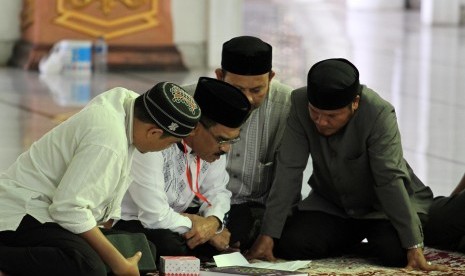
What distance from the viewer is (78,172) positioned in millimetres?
4117

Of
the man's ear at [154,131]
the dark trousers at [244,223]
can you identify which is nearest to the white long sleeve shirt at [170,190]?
the dark trousers at [244,223]

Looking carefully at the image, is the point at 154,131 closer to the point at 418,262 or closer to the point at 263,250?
the point at 263,250

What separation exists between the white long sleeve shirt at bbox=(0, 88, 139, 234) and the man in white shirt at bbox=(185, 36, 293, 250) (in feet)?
3.10

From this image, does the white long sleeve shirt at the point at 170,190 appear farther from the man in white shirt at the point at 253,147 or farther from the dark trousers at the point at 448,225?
the dark trousers at the point at 448,225

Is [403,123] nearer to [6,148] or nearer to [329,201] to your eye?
[6,148]

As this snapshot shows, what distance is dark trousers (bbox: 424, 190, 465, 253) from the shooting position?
539 cm

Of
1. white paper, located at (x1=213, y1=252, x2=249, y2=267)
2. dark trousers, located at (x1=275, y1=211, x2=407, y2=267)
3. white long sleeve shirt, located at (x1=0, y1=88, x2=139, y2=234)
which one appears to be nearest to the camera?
white long sleeve shirt, located at (x1=0, y1=88, x2=139, y2=234)

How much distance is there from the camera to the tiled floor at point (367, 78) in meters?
8.20

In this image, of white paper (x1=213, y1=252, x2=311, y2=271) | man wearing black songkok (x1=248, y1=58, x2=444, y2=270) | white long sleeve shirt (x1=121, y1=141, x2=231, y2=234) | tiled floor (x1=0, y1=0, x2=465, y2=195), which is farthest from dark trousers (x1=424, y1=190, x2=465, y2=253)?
tiled floor (x1=0, y1=0, x2=465, y2=195)

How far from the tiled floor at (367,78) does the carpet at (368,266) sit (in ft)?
4.85

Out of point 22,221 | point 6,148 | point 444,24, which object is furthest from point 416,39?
point 22,221

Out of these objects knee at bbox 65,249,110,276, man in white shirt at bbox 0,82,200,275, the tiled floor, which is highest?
man in white shirt at bbox 0,82,200,275

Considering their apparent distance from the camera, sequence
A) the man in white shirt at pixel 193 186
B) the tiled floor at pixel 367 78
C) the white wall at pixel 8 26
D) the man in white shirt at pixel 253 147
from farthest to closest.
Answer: the white wall at pixel 8 26 → the tiled floor at pixel 367 78 → the man in white shirt at pixel 253 147 → the man in white shirt at pixel 193 186

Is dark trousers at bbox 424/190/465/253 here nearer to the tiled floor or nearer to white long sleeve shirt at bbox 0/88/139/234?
the tiled floor
